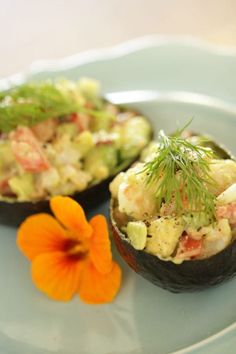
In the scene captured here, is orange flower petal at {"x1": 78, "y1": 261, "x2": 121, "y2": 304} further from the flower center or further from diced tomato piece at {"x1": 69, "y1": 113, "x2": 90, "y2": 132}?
diced tomato piece at {"x1": 69, "y1": 113, "x2": 90, "y2": 132}

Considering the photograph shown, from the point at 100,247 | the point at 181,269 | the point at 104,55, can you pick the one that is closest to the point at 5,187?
the point at 100,247

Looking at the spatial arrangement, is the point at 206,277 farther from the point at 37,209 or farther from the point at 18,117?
the point at 18,117

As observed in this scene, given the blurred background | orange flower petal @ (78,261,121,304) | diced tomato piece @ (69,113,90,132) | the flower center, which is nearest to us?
orange flower petal @ (78,261,121,304)

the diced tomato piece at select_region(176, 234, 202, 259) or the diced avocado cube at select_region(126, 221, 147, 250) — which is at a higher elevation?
the diced tomato piece at select_region(176, 234, 202, 259)

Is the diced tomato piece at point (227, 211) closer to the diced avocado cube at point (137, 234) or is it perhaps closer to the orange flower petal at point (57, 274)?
the diced avocado cube at point (137, 234)

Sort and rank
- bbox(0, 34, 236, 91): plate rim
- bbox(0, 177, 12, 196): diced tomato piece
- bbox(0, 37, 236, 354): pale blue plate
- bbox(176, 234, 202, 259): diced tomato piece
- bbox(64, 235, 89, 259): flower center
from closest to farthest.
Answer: bbox(176, 234, 202, 259): diced tomato piece → bbox(0, 37, 236, 354): pale blue plate → bbox(64, 235, 89, 259): flower center → bbox(0, 177, 12, 196): diced tomato piece → bbox(0, 34, 236, 91): plate rim

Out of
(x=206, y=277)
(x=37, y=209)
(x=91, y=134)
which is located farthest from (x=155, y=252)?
(x=91, y=134)

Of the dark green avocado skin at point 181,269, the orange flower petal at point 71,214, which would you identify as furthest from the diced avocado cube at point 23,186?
the dark green avocado skin at point 181,269

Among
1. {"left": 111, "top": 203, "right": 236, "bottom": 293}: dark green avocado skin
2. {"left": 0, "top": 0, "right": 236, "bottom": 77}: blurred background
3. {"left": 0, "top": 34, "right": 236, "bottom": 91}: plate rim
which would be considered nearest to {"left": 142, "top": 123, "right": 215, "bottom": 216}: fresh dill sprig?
{"left": 111, "top": 203, "right": 236, "bottom": 293}: dark green avocado skin
